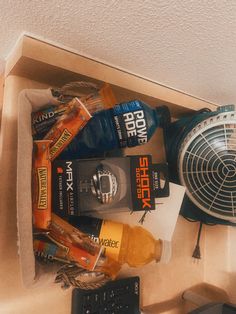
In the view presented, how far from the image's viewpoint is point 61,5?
0.49 metres

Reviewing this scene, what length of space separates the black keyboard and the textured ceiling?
0.59m

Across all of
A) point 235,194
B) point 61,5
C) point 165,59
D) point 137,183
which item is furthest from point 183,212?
point 61,5

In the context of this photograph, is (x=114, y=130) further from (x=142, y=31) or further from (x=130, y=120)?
(x=142, y=31)

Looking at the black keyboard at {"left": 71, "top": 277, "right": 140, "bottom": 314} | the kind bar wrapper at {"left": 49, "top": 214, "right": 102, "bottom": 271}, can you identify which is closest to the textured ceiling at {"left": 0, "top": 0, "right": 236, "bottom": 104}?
the kind bar wrapper at {"left": 49, "top": 214, "right": 102, "bottom": 271}

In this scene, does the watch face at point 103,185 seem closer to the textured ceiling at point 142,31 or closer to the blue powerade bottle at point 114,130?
the blue powerade bottle at point 114,130

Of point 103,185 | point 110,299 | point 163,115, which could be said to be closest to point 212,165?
point 163,115

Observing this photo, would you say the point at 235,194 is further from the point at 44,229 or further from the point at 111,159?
the point at 44,229

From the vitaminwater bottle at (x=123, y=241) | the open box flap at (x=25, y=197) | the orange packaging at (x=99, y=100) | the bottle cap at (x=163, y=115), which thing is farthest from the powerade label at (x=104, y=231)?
the bottle cap at (x=163, y=115)

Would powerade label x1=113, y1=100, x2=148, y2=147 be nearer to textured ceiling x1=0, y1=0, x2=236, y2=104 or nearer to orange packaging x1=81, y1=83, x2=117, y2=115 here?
orange packaging x1=81, y1=83, x2=117, y2=115

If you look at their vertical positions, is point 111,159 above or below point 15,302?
above

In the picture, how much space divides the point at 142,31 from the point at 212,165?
39cm

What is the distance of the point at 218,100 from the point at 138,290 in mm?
661

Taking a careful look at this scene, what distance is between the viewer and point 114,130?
1.98ft

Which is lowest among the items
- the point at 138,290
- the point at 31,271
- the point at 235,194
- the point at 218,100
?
the point at 138,290
